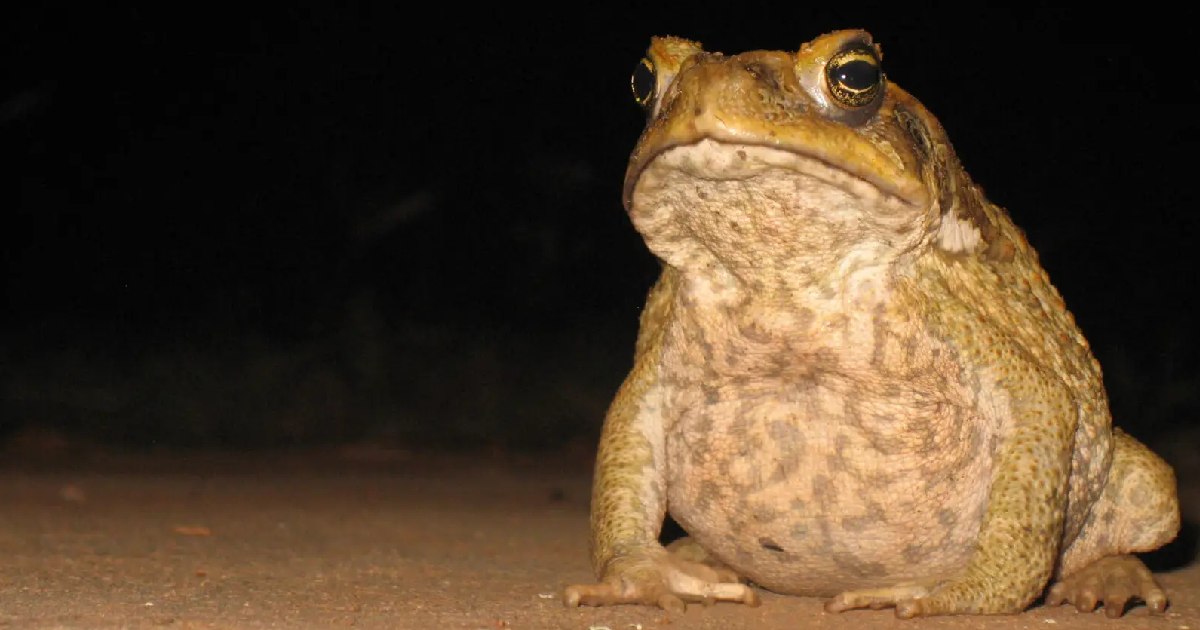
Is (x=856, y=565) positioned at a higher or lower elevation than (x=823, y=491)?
lower

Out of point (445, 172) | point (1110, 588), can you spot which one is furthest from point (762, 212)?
point (445, 172)

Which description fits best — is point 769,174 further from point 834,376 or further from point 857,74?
point 834,376

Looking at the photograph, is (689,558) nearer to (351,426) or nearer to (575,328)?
(351,426)

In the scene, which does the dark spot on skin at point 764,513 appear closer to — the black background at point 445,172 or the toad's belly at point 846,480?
the toad's belly at point 846,480

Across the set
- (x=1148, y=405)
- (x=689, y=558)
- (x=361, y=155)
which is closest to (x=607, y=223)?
(x=361, y=155)

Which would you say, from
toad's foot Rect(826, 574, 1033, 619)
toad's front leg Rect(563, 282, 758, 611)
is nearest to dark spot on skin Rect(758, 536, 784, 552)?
toad's front leg Rect(563, 282, 758, 611)

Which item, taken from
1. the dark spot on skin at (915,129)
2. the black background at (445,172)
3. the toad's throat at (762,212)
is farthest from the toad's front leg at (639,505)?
the black background at (445,172)
